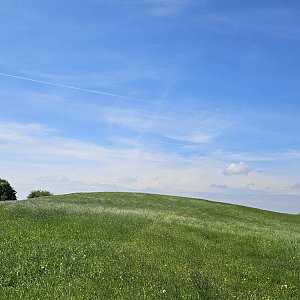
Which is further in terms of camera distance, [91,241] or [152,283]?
[91,241]

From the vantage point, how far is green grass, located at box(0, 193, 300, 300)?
522 inches

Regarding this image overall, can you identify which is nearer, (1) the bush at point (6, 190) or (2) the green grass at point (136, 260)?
(2) the green grass at point (136, 260)

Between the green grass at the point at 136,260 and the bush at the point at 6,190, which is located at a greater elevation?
the bush at the point at 6,190

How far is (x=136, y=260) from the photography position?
1714 centimetres

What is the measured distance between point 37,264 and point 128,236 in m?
8.04

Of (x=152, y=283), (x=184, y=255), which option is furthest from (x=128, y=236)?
(x=152, y=283)

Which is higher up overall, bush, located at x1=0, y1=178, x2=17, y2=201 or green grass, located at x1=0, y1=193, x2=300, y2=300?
bush, located at x1=0, y1=178, x2=17, y2=201

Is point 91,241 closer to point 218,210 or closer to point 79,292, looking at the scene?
point 79,292

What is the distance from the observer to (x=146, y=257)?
18.0m

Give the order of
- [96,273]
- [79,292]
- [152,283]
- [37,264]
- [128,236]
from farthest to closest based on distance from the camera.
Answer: [128,236]
[37,264]
[96,273]
[152,283]
[79,292]

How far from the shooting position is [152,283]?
13961 mm

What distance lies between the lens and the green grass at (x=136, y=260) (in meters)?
13.3

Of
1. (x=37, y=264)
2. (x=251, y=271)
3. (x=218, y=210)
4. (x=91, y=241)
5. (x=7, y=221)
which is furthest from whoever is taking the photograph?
(x=218, y=210)

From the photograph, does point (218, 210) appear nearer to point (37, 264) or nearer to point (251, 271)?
point (251, 271)
